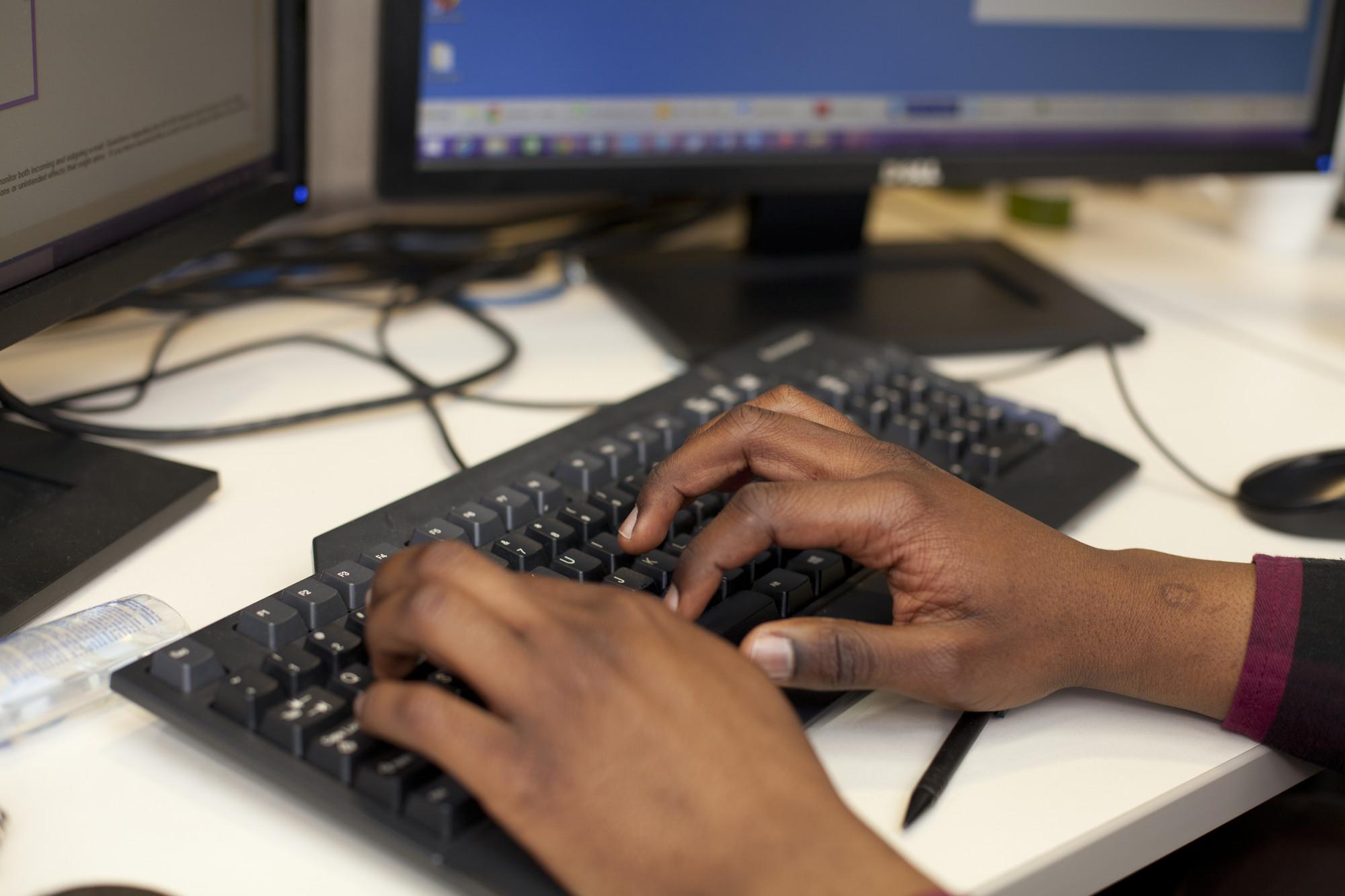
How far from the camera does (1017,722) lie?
468 millimetres

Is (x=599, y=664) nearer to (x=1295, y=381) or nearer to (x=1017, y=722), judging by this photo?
(x=1017, y=722)

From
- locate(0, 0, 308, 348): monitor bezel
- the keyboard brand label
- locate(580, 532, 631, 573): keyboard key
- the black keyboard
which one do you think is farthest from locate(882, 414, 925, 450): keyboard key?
locate(0, 0, 308, 348): monitor bezel

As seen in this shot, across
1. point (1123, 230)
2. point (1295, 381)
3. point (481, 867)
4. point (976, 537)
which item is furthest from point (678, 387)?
point (1123, 230)

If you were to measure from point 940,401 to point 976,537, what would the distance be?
228 millimetres

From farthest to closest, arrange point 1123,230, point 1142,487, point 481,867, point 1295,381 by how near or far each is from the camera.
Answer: point 1123,230 → point 1295,381 → point 1142,487 → point 481,867

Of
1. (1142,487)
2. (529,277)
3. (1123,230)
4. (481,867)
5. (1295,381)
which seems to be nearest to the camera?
(481,867)

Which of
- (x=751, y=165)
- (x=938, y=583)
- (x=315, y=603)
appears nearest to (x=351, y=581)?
(x=315, y=603)

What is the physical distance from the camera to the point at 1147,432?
2.42 ft

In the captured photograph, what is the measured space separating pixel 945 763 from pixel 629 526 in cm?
16

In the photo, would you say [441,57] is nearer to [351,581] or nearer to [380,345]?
[380,345]

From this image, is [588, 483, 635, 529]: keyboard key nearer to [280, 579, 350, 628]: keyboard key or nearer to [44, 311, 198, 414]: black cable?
[280, 579, 350, 628]: keyboard key

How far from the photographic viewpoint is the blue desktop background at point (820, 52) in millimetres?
761

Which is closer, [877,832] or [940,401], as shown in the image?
[877,832]

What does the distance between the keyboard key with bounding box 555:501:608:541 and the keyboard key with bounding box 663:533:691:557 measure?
32 millimetres
